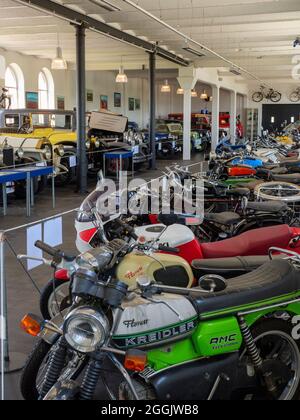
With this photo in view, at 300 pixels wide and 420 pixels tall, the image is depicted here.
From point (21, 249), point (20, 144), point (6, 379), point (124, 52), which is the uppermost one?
point (124, 52)

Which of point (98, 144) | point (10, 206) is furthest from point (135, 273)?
point (98, 144)

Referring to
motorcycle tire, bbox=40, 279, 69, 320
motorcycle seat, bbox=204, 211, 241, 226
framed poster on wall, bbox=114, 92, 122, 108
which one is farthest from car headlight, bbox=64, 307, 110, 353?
framed poster on wall, bbox=114, 92, 122, 108

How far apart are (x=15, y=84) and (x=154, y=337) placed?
56.2ft

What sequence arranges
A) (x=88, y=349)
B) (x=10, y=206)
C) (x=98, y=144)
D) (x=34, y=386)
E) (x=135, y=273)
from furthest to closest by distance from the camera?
1. (x=98, y=144)
2. (x=10, y=206)
3. (x=135, y=273)
4. (x=34, y=386)
5. (x=88, y=349)

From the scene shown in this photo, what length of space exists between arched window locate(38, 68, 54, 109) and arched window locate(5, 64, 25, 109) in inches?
59.8

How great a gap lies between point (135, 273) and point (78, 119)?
8192mm

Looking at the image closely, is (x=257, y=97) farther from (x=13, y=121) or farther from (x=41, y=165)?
(x=41, y=165)

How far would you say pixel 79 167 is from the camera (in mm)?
10898

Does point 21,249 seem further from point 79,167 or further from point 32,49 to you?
point 32,49

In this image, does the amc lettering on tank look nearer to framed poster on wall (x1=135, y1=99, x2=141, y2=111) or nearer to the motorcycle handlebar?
the motorcycle handlebar

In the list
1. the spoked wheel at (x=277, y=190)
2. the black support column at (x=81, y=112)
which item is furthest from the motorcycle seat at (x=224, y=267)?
the black support column at (x=81, y=112)

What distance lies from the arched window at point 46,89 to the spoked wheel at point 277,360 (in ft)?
59.8

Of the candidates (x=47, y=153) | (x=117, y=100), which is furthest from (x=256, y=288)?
(x=117, y=100)

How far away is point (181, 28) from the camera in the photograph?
38.4 feet
